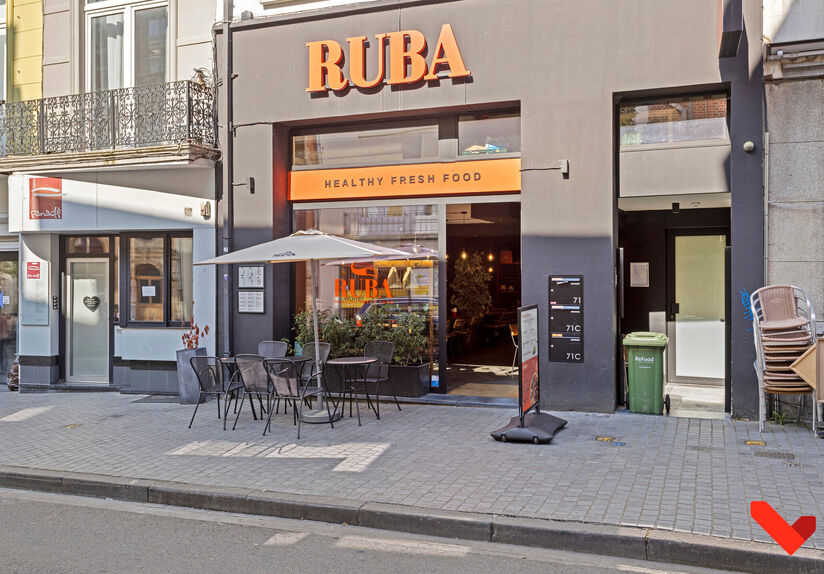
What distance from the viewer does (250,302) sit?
37.8 feet

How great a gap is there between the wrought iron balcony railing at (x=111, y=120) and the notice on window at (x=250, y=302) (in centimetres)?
235

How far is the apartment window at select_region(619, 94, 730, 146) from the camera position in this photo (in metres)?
9.49

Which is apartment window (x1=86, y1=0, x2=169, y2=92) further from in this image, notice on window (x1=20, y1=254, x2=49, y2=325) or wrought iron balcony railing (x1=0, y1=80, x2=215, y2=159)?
notice on window (x1=20, y1=254, x2=49, y2=325)

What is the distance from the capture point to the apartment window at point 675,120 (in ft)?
31.1

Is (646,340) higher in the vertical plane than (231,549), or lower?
higher

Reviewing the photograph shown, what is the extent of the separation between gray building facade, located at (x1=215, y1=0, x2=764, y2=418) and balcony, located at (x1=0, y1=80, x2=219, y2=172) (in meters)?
0.48

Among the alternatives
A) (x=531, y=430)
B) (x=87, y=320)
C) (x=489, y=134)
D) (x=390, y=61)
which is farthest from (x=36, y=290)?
(x=531, y=430)

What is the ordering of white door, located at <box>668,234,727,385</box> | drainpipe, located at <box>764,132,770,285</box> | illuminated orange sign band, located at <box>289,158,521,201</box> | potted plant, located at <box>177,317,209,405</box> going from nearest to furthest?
1. drainpipe, located at <box>764,132,770,285</box>
2. illuminated orange sign band, located at <box>289,158,521,201</box>
3. potted plant, located at <box>177,317,209,405</box>
4. white door, located at <box>668,234,727,385</box>

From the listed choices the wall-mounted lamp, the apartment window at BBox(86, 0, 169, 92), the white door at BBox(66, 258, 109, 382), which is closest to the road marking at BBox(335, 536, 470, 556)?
the wall-mounted lamp

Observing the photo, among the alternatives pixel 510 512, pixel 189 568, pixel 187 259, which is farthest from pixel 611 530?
pixel 187 259

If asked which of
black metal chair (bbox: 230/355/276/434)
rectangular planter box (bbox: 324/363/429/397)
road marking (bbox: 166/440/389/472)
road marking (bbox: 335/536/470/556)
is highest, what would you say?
black metal chair (bbox: 230/355/276/434)

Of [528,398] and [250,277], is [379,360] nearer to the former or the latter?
[528,398]

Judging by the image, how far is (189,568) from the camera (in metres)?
5.05

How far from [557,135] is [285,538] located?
20.9 feet
